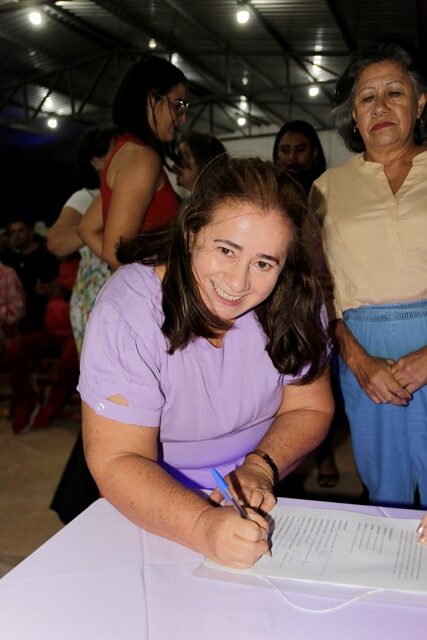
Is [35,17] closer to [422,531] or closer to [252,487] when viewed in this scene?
[252,487]

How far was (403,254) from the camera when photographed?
69.1 inches

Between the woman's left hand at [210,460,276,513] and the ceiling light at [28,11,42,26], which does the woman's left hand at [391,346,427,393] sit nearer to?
the woman's left hand at [210,460,276,513]

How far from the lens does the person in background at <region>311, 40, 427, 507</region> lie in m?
1.75

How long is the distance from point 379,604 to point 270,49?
8.31 m

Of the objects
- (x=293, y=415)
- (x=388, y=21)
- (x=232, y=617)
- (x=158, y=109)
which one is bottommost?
(x=232, y=617)

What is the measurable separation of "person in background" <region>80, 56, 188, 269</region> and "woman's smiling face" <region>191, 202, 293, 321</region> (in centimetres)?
75

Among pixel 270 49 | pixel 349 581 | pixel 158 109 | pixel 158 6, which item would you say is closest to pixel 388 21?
pixel 270 49

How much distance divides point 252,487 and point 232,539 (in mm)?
203

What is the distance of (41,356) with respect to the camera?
4.75m

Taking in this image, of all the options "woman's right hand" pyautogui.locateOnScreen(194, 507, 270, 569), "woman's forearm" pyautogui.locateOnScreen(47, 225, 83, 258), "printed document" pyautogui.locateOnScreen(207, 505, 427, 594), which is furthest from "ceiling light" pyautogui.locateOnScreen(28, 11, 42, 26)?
"woman's right hand" pyautogui.locateOnScreen(194, 507, 270, 569)

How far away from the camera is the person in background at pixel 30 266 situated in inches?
193

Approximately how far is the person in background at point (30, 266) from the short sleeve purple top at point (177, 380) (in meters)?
3.70

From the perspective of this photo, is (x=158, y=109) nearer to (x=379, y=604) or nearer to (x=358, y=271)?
(x=358, y=271)

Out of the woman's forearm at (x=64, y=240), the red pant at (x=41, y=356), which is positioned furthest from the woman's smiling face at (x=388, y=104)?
the red pant at (x=41, y=356)
